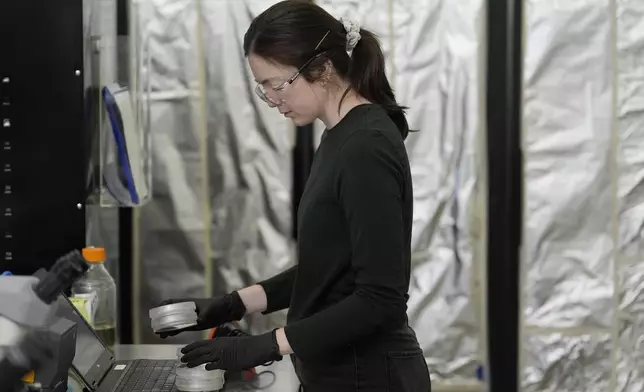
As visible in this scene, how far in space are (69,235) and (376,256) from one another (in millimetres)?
844

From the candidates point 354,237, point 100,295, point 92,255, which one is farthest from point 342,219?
point 100,295

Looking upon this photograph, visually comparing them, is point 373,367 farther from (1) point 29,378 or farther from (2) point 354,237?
(1) point 29,378

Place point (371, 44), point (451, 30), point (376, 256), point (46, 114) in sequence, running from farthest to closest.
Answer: point (451, 30)
point (46, 114)
point (371, 44)
point (376, 256)

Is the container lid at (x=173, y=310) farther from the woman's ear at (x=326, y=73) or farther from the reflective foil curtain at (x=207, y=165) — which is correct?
the reflective foil curtain at (x=207, y=165)

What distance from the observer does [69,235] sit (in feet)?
5.49

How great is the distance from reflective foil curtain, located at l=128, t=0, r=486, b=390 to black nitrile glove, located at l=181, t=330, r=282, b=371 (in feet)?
3.74

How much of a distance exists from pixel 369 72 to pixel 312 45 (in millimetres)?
124

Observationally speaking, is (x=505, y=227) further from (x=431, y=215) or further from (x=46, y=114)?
(x=46, y=114)

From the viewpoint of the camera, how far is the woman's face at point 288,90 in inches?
49.3

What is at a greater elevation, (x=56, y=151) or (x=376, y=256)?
(x=56, y=151)

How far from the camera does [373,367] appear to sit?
125cm

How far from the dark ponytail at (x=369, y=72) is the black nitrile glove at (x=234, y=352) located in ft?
1.42

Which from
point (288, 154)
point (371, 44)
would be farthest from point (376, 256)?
point (288, 154)

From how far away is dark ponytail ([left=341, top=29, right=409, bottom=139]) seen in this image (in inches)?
50.9
